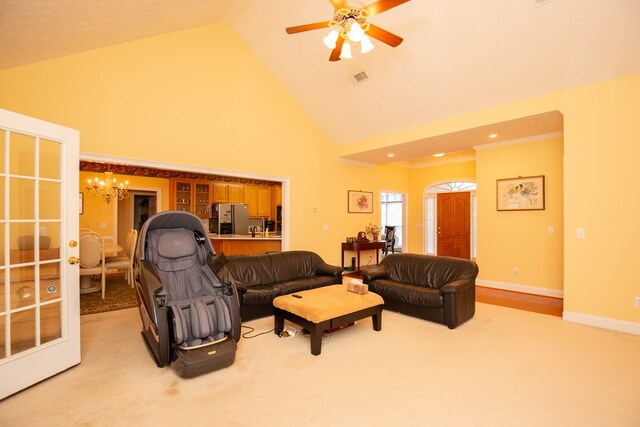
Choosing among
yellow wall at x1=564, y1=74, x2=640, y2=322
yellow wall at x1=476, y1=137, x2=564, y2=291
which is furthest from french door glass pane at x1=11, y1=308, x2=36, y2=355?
yellow wall at x1=476, y1=137, x2=564, y2=291

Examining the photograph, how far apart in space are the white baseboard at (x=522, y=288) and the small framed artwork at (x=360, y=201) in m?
2.87

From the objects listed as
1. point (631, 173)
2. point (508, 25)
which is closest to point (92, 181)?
point (508, 25)

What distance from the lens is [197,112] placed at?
4.79 meters

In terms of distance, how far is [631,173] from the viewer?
3629 millimetres

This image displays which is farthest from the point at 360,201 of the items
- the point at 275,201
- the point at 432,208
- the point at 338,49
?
the point at 338,49

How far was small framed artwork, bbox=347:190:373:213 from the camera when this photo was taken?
23.6 feet

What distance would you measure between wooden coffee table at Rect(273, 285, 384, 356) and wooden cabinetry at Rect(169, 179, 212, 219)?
515 cm

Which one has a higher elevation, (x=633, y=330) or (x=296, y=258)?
(x=296, y=258)

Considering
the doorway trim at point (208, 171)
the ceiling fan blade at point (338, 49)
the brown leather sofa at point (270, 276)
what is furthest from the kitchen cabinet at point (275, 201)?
the ceiling fan blade at point (338, 49)

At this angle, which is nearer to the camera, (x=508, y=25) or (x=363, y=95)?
(x=508, y=25)

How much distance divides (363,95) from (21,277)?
4.83m

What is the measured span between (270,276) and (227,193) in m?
4.21

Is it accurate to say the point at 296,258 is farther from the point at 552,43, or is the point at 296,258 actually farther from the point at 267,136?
the point at 552,43

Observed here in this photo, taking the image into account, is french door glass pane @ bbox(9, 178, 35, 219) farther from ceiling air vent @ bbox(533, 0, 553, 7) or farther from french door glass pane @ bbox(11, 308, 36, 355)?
ceiling air vent @ bbox(533, 0, 553, 7)
